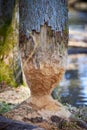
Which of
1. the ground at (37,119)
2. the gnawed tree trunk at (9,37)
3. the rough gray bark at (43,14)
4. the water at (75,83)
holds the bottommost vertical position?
the water at (75,83)

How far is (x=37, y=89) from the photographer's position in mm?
9414

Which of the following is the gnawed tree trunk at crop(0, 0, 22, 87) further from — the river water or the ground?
the ground

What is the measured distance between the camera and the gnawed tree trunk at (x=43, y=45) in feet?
30.3

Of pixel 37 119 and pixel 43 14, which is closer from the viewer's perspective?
pixel 37 119

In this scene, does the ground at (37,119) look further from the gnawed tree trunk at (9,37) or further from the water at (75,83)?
the water at (75,83)

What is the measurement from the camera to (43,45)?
363 inches

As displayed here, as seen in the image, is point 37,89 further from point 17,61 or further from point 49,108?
point 17,61

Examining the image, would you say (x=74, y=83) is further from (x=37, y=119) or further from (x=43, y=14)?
(x=37, y=119)

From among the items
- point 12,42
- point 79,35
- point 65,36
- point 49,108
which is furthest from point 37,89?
point 79,35

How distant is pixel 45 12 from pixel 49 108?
62.7 inches

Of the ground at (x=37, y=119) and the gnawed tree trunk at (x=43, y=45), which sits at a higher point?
the gnawed tree trunk at (x=43, y=45)

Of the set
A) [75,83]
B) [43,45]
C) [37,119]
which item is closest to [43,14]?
[43,45]

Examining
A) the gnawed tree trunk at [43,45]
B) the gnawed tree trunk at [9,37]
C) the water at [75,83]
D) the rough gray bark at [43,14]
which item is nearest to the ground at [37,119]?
the gnawed tree trunk at [43,45]

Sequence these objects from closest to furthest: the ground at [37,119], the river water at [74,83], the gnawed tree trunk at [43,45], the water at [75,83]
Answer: the ground at [37,119] → the gnawed tree trunk at [43,45] → the river water at [74,83] → the water at [75,83]
